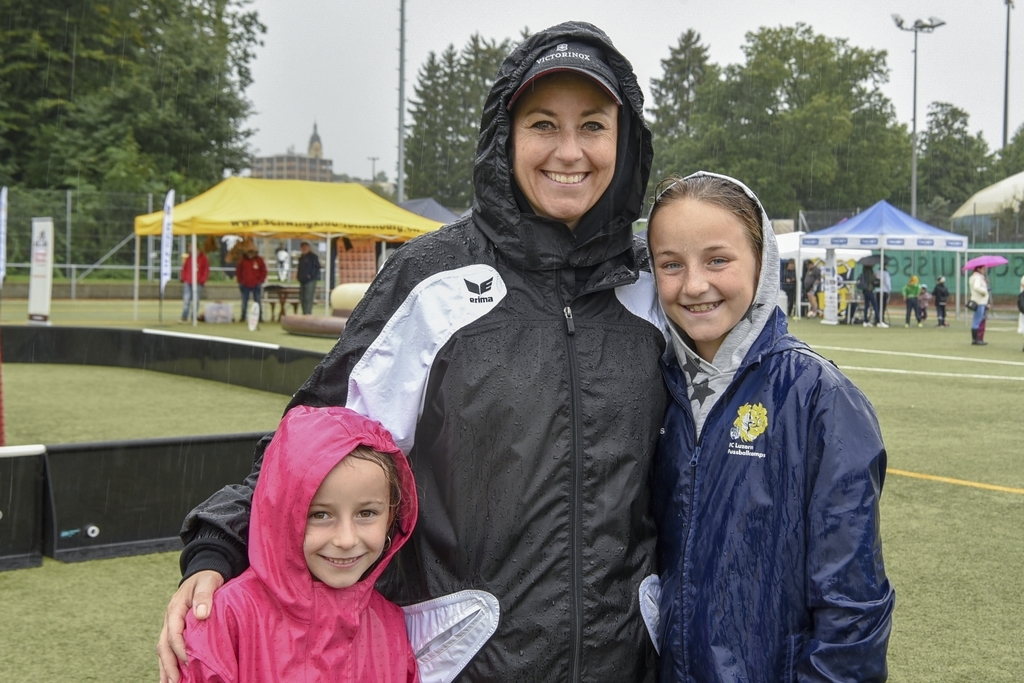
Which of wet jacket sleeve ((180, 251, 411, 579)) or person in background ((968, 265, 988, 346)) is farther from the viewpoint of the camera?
person in background ((968, 265, 988, 346))

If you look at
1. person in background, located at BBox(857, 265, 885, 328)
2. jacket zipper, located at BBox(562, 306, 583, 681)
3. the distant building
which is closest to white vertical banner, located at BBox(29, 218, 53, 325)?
jacket zipper, located at BBox(562, 306, 583, 681)

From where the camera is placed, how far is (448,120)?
245 ft

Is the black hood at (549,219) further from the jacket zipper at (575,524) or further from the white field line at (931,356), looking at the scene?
the white field line at (931,356)

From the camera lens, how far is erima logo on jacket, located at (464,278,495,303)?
6.91 ft

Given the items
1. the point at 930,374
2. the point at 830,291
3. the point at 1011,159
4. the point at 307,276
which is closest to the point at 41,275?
the point at 307,276

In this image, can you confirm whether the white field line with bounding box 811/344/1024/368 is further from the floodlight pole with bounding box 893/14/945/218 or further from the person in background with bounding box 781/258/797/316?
the floodlight pole with bounding box 893/14/945/218

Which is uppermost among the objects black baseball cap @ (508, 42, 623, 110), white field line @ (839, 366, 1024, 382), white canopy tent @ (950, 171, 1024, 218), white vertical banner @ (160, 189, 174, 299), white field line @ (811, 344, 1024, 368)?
white canopy tent @ (950, 171, 1024, 218)

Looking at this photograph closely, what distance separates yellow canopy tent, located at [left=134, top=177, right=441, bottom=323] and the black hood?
18.6 meters

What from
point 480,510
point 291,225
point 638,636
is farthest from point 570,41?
point 291,225

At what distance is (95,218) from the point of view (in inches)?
1099

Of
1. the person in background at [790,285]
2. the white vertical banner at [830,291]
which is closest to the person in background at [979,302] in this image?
the white vertical banner at [830,291]

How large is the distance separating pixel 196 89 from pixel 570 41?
131ft

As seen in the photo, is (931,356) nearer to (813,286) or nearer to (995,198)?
(813,286)

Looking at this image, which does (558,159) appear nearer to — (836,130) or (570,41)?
(570,41)
